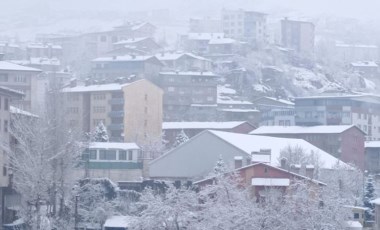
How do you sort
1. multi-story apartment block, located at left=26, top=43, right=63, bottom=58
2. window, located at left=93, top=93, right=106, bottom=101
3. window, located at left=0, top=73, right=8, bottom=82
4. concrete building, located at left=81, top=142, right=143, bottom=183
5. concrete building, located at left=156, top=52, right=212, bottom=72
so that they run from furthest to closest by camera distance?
1. multi-story apartment block, located at left=26, top=43, right=63, bottom=58
2. concrete building, located at left=156, top=52, right=212, bottom=72
3. window, located at left=93, top=93, right=106, bottom=101
4. window, located at left=0, top=73, right=8, bottom=82
5. concrete building, located at left=81, top=142, right=143, bottom=183

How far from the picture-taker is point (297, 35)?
3807 inches

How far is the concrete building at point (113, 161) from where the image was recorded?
4188 cm

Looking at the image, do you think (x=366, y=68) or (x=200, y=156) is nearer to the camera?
(x=200, y=156)

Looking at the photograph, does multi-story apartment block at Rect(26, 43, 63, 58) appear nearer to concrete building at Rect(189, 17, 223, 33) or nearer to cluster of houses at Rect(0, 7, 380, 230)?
cluster of houses at Rect(0, 7, 380, 230)

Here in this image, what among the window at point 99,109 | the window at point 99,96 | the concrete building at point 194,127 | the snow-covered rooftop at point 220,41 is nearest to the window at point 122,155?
the window at point 99,109

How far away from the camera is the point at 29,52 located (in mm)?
82688

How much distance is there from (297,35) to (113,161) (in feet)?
185

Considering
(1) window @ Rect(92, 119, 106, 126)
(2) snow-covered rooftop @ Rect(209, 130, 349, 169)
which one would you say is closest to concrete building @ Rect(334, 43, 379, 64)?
(1) window @ Rect(92, 119, 106, 126)

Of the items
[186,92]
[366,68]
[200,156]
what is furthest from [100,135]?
[366,68]

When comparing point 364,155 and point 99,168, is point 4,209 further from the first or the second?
point 364,155

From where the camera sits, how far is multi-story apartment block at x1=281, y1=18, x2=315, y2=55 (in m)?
95.8

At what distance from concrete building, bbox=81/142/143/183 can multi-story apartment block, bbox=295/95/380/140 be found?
698 inches

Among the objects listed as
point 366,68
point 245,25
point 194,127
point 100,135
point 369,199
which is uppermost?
point 245,25

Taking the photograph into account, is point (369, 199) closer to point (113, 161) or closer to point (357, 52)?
point (113, 161)
